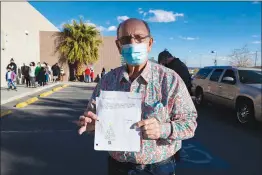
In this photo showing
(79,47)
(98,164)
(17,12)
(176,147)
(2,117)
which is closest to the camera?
(176,147)

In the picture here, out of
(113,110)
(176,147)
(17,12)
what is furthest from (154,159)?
(17,12)

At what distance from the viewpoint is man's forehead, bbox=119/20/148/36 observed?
1.79m

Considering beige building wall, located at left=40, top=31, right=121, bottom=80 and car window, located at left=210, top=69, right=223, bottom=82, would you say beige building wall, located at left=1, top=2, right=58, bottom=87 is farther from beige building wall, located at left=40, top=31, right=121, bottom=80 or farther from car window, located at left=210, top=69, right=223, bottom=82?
car window, located at left=210, top=69, right=223, bottom=82

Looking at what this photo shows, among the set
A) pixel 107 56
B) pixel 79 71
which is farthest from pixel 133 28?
pixel 107 56

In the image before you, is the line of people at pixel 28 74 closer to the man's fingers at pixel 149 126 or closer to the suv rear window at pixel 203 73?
the suv rear window at pixel 203 73

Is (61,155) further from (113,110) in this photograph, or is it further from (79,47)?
(79,47)

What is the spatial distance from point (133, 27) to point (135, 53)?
A: 18cm

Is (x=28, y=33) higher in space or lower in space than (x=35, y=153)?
higher

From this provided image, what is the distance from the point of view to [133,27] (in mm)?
1783

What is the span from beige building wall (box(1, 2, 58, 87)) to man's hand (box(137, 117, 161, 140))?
17302 mm

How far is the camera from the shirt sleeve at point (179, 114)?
5.45ft

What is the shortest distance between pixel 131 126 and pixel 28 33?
22800 mm

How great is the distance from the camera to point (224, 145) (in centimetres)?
579

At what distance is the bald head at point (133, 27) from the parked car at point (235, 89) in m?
6.07
